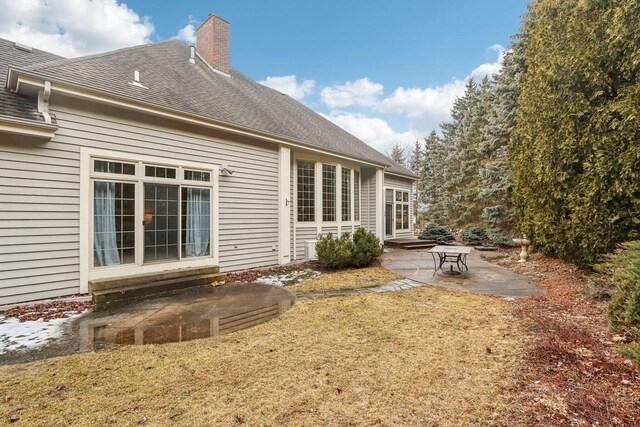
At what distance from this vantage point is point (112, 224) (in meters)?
5.57

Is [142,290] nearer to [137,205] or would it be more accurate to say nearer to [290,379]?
[137,205]

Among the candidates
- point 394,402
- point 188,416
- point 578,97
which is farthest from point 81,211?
point 578,97

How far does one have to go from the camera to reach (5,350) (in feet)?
10.6

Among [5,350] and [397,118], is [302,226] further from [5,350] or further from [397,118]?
[397,118]

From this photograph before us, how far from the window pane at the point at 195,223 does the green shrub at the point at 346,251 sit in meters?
3.03

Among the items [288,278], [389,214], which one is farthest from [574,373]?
[389,214]

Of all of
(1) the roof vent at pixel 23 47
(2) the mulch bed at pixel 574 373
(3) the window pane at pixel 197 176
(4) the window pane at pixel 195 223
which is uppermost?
(1) the roof vent at pixel 23 47

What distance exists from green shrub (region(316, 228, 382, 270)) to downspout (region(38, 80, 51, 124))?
20.4ft

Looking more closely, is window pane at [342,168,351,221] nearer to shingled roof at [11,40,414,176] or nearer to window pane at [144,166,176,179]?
shingled roof at [11,40,414,176]

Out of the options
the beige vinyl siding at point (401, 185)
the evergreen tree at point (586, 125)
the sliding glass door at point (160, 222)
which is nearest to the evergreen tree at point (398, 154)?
the beige vinyl siding at point (401, 185)

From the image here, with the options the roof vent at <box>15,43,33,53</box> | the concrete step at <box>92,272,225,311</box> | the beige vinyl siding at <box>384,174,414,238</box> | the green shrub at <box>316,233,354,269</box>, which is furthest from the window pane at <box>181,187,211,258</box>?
the beige vinyl siding at <box>384,174,414,238</box>

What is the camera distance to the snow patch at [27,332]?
3.36 m

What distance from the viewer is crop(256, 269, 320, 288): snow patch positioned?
21.4 feet

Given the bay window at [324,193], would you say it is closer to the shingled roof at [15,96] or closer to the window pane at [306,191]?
the window pane at [306,191]
